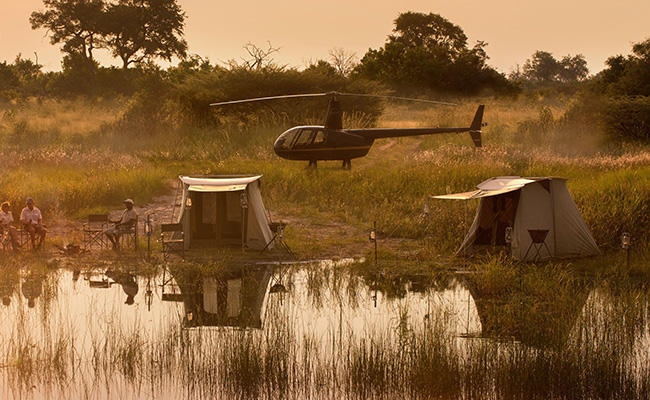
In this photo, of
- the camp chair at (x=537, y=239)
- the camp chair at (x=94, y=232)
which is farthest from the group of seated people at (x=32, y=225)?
the camp chair at (x=537, y=239)

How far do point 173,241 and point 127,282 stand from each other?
219 centimetres

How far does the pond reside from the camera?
370 inches

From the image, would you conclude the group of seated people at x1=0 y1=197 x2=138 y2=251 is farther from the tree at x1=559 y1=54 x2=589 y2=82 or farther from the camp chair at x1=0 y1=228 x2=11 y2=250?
the tree at x1=559 y1=54 x2=589 y2=82

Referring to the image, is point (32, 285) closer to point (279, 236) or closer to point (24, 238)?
point (24, 238)

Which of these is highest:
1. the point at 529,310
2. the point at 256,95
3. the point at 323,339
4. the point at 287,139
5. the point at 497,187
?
the point at 256,95

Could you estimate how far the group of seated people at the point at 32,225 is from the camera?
16734mm

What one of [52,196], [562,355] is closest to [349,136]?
[52,196]

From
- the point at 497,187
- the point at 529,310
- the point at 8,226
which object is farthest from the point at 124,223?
the point at 529,310

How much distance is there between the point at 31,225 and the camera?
17.0 m

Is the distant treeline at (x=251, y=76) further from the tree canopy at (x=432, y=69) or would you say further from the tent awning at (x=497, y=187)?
the tent awning at (x=497, y=187)

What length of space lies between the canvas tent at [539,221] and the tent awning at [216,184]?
438cm

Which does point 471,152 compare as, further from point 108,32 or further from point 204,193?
point 108,32

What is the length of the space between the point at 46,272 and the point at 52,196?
630 cm

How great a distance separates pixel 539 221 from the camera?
16234 millimetres
